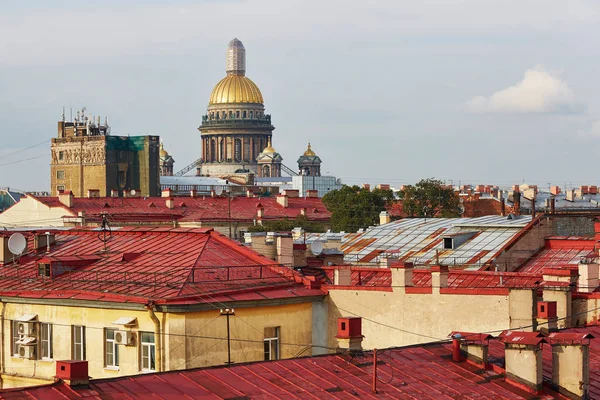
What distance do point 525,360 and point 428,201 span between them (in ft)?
273

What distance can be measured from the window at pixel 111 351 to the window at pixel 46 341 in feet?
5.37

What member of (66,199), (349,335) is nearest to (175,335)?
(349,335)

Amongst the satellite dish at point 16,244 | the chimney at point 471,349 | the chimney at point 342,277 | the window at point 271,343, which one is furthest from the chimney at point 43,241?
the chimney at point 471,349

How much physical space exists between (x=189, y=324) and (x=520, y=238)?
1770 centimetres

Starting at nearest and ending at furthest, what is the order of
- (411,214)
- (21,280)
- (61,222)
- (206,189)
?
(21,280) → (61,222) → (411,214) → (206,189)

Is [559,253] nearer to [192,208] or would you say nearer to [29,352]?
[29,352]

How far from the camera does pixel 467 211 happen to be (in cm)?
10900

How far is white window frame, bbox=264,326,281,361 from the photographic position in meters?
27.8

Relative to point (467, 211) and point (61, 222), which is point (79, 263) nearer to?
point (61, 222)

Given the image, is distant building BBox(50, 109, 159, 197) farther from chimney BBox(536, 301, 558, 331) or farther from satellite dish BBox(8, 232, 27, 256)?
chimney BBox(536, 301, 558, 331)

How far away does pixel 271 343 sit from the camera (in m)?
28.0

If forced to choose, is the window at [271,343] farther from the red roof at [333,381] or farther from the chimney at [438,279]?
the red roof at [333,381]

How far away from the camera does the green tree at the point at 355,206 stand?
98938mm

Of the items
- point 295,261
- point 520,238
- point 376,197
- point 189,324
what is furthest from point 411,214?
point 189,324
